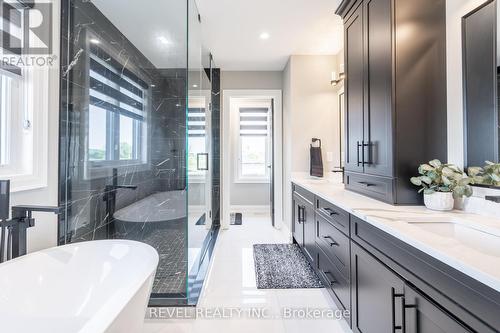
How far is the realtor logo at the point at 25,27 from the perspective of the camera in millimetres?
1353

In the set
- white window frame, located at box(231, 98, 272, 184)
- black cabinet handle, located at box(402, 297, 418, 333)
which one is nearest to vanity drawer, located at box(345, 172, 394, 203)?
black cabinet handle, located at box(402, 297, 418, 333)

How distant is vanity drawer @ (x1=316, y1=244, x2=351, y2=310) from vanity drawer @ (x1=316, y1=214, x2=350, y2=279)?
51 mm

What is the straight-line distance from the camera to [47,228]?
158 cm

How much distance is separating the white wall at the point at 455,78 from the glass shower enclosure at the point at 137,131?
5.99 feet

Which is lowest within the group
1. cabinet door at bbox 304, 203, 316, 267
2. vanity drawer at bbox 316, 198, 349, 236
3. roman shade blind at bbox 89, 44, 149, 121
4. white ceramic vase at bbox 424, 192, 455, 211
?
cabinet door at bbox 304, 203, 316, 267

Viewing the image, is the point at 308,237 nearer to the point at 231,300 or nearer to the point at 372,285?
the point at 231,300

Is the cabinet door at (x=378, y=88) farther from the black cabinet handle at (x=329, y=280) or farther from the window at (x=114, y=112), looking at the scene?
the window at (x=114, y=112)

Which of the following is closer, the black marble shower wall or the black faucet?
the black faucet

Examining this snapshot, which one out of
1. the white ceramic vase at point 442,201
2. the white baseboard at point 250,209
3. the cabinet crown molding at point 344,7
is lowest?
the white baseboard at point 250,209

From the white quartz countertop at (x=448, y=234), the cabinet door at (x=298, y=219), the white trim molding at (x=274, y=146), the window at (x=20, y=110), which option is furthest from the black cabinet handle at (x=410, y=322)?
the white trim molding at (x=274, y=146)

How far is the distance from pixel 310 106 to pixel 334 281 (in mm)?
2325

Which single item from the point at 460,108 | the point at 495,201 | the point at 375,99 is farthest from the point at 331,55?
the point at 495,201

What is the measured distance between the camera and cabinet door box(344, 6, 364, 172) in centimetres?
195

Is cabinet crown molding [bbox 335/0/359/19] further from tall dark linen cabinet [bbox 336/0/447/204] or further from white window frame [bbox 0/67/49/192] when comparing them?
white window frame [bbox 0/67/49/192]
